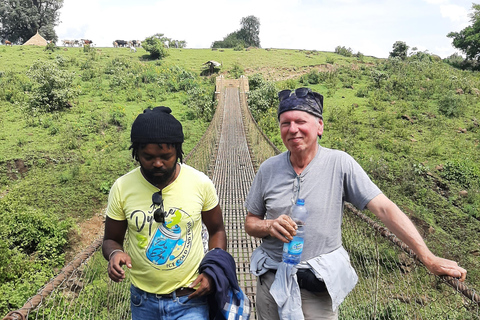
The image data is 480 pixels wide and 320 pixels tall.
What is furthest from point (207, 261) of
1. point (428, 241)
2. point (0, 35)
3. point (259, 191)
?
point (0, 35)

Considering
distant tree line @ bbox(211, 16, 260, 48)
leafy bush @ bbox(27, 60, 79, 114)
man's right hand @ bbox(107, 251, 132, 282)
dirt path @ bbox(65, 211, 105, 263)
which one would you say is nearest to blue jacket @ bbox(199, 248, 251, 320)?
man's right hand @ bbox(107, 251, 132, 282)

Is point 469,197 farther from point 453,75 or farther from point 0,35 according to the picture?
→ point 0,35

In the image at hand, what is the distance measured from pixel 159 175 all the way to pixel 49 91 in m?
12.5

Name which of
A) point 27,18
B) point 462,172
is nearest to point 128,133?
point 462,172

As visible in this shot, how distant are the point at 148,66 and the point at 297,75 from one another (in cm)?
935

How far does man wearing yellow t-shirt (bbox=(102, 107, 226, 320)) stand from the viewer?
3.76 feet

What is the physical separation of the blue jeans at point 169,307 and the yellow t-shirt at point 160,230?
0.11 feet

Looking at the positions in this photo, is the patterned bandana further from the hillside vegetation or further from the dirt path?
the dirt path

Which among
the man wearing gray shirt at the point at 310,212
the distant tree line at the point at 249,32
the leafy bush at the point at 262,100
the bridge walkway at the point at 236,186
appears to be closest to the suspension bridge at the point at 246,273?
the bridge walkway at the point at 236,186

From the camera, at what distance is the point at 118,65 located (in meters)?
18.6

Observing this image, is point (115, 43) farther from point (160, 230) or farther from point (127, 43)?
point (160, 230)

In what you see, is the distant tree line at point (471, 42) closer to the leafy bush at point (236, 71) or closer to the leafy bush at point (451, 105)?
the leafy bush at point (451, 105)

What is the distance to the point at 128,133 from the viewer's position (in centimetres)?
1055

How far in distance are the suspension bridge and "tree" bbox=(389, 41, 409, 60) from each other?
1754 cm
